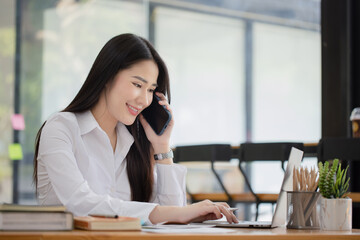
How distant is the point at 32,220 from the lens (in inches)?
47.8

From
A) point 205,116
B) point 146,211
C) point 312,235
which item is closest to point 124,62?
point 146,211

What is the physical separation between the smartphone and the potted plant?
0.77 meters

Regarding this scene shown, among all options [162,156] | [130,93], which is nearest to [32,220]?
[130,93]

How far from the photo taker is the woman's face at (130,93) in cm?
206

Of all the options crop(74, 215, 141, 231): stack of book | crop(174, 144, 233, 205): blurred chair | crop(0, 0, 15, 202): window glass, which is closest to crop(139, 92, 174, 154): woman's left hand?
crop(74, 215, 141, 231): stack of book

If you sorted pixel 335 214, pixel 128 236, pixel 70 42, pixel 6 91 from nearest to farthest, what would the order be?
1. pixel 128 236
2. pixel 335 214
3. pixel 6 91
4. pixel 70 42

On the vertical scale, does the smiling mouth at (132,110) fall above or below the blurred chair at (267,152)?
above

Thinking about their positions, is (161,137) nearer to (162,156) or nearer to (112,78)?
(162,156)

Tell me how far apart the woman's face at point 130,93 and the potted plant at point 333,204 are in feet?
2.36

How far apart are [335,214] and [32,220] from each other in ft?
2.47

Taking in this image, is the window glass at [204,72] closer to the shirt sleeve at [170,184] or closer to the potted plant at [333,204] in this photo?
the shirt sleeve at [170,184]

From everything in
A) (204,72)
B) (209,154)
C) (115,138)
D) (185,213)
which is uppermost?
(204,72)

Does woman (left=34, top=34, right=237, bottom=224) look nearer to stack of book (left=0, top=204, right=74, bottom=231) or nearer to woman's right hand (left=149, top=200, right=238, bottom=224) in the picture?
woman's right hand (left=149, top=200, right=238, bottom=224)

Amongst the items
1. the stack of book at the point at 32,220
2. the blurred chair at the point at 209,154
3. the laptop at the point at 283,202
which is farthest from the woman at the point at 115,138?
the blurred chair at the point at 209,154
